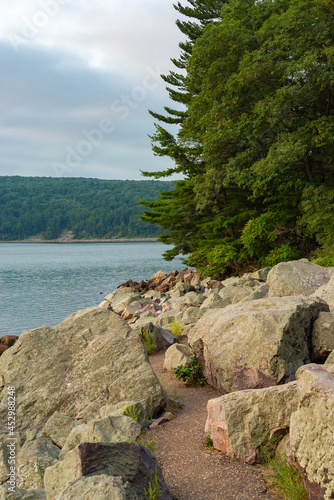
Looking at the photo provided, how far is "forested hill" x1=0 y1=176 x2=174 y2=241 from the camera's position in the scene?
9306 cm

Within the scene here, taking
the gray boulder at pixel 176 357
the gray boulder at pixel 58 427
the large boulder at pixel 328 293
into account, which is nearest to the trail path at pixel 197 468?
the gray boulder at pixel 58 427

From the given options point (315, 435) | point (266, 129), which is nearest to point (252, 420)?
point (315, 435)

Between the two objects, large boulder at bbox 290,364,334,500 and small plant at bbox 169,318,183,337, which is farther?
small plant at bbox 169,318,183,337

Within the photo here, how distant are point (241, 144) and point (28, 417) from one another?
1453 centimetres

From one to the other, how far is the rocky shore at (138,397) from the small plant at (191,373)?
0.12 m

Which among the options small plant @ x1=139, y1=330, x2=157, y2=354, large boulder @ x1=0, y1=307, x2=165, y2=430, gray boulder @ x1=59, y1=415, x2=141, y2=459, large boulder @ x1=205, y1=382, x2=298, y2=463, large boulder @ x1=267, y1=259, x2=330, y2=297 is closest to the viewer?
gray boulder @ x1=59, y1=415, x2=141, y2=459

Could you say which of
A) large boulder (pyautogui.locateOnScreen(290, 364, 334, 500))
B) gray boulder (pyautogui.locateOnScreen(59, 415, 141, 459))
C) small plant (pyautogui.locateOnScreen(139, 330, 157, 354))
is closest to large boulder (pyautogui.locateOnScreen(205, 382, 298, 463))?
large boulder (pyautogui.locateOnScreen(290, 364, 334, 500))

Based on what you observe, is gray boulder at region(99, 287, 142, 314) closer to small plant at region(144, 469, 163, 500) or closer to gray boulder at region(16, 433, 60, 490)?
gray boulder at region(16, 433, 60, 490)

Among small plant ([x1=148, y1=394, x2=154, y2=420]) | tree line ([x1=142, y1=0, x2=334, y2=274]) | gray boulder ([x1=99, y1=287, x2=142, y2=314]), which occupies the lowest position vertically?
gray boulder ([x1=99, y1=287, x2=142, y2=314])

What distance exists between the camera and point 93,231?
10838 centimetres

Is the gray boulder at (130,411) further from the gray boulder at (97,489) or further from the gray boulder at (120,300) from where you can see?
the gray boulder at (120,300)

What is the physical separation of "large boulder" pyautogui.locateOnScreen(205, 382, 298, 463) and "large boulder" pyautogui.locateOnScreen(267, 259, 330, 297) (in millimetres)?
4325

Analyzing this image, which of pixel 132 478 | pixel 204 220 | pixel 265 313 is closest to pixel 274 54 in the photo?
pixel 204 220

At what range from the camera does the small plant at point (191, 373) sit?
20.6 ft
